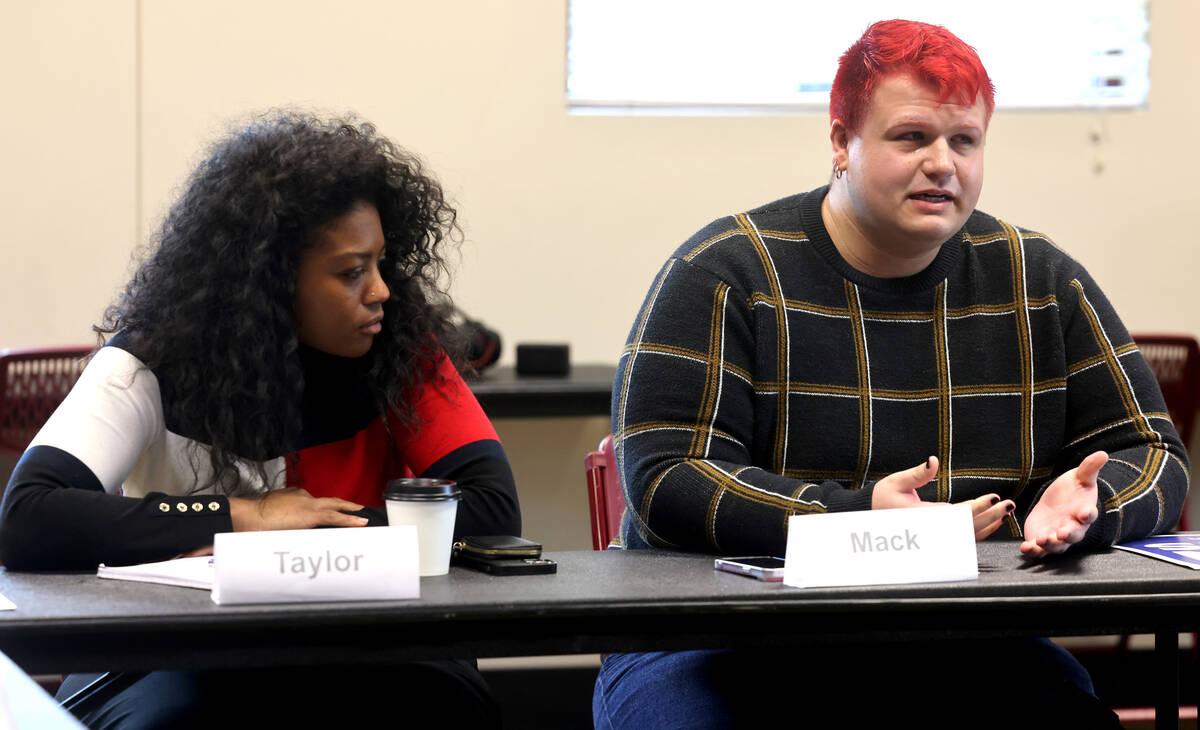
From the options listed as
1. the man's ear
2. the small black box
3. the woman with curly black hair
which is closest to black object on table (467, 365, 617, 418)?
the small black box

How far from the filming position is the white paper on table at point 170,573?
124 cm

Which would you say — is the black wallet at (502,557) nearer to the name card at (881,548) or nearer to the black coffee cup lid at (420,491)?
the black coffee cup lid at (420,491)

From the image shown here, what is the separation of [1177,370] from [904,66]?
5.44 ft

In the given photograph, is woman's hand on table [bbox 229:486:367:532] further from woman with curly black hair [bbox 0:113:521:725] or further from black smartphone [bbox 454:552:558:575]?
black smartphone [bbox 454:552:558:575]

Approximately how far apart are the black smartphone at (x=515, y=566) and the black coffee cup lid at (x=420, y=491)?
9 cm

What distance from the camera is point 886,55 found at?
1652mm

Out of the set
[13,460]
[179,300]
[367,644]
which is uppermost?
[179,300]

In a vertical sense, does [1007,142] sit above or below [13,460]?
above

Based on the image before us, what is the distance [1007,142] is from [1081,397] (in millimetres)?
1813

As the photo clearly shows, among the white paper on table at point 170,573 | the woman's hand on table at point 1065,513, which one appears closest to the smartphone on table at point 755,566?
the woman's hand on table at point 1065,513

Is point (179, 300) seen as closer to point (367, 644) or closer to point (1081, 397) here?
point (367, 644)

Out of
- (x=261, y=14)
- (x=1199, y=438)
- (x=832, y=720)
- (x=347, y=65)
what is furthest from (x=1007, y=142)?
(x=832, y=720)

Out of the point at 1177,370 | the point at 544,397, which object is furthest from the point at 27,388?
the point at 1177,370

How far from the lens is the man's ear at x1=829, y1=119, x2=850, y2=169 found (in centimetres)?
173
